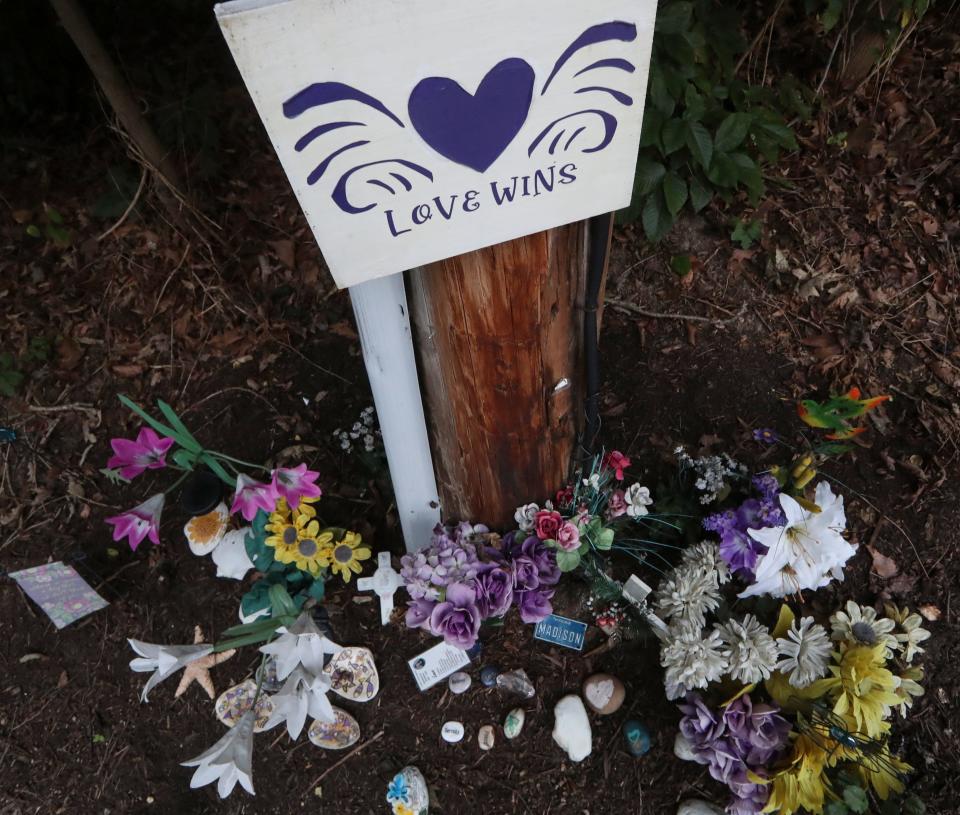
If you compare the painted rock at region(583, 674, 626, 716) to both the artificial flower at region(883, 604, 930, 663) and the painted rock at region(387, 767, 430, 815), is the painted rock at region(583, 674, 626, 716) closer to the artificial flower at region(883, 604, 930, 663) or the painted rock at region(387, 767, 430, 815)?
the painted rock at region(387, 767, 430, 815)

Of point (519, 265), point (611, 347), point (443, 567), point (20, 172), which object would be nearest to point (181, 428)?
point (443, 567)

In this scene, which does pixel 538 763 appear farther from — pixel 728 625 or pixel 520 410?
pixel 520 410

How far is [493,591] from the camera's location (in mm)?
1439

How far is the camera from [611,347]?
2.12 metres

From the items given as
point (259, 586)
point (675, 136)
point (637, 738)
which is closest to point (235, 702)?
point (259, 586)

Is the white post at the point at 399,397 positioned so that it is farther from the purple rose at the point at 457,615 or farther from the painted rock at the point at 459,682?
the painted rock at the point at 459,682

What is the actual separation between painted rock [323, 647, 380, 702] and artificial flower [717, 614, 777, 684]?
933 mm

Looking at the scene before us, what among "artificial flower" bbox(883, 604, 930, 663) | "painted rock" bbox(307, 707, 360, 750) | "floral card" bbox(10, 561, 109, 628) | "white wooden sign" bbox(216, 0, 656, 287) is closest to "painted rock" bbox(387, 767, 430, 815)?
"painted rock" bbox(307, 707, 360, 750)

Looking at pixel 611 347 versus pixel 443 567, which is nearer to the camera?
pixel 443 567

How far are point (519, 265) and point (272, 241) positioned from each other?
1689 mm

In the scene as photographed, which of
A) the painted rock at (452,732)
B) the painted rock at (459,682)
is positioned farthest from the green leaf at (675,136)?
the painted rock at (452,732)

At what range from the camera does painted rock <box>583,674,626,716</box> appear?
5.54 ft

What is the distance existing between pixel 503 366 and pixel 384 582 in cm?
82

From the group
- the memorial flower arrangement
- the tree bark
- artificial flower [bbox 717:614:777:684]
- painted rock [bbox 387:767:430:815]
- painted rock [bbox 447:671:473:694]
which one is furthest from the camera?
Result: painted rock [bbox 447:671:473:694]
